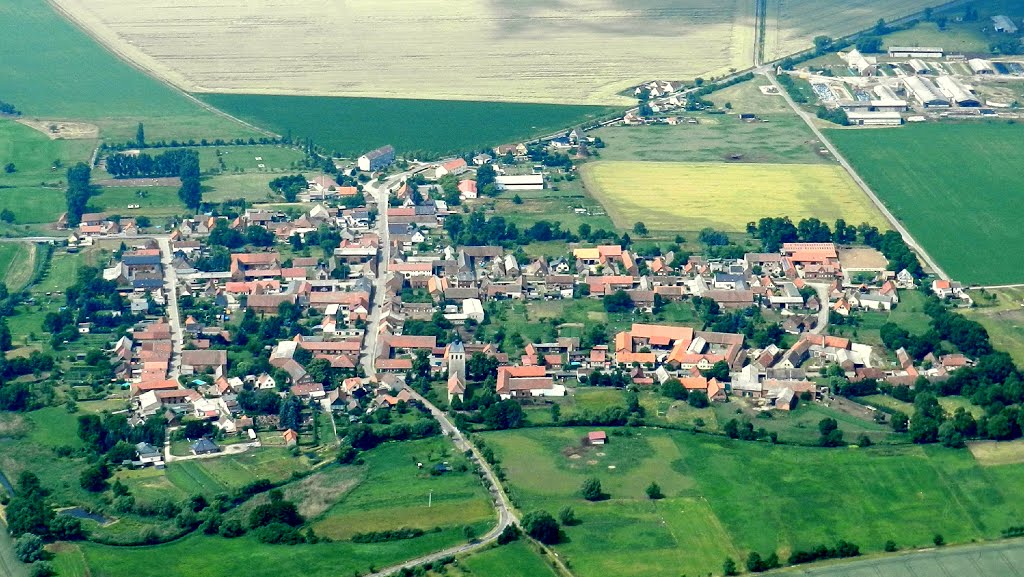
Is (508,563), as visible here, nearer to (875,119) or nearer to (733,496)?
(733,496)

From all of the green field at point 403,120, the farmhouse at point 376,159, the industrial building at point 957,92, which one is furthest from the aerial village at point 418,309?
the industrial building at point 957,92

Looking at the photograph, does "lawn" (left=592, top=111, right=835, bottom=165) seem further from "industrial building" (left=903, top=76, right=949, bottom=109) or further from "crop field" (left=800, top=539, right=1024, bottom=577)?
"crop field" (left=800, top=539, right=1024, bottom=577)

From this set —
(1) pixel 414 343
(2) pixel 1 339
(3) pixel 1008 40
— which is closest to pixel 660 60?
(3) pixel 1008 40

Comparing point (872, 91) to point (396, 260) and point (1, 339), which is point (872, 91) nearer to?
point (396, 260)

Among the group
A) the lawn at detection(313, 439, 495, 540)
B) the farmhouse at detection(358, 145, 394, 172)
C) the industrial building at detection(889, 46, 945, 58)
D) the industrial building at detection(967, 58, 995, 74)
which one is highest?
the industrial building at detection(889, 46, 945, 58)

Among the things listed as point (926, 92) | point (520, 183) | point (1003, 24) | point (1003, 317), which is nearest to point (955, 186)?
point (926, 92)

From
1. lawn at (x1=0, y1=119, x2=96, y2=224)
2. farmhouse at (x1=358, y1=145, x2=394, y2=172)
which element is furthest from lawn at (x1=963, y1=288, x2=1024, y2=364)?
lawn at (x1=0, y1=119, x2=96, y2=224)
